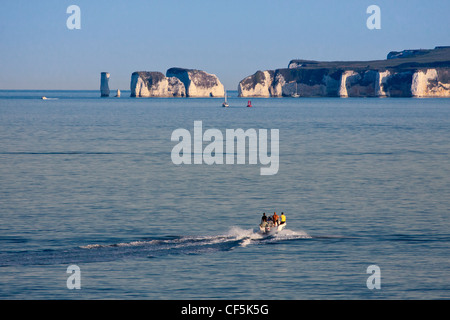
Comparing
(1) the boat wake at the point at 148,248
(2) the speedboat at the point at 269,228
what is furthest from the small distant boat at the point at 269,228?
(1) the boat wake at the point at 148,248

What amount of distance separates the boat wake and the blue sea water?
83 millimetres

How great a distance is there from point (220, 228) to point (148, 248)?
6625mm

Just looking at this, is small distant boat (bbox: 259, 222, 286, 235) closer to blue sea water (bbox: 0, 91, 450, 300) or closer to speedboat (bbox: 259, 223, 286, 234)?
speedboat (bbox: 259, 223, 286, 234)

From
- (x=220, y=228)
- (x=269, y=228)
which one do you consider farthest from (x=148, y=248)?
(x=269, y=228)

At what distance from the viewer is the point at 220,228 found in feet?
143

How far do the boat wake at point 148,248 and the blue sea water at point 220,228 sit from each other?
0.08 m

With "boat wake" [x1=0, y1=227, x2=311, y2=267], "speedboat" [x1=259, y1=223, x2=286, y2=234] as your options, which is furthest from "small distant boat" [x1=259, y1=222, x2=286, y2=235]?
"boat wake" [x1=0, y1=227, x2=311, y2=267]

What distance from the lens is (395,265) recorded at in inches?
1389

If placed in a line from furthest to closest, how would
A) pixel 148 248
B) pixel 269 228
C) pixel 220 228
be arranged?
1. pixel 220 228
2. pixel 269 228
3. pixel 148 248

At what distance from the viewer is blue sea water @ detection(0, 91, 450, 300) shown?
32.0 metres

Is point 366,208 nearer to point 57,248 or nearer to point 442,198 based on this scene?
point 442,198

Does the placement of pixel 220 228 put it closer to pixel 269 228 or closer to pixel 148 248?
pixel 269 228

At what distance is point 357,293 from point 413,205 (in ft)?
73.2

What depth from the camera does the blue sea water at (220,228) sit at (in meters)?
32.0
